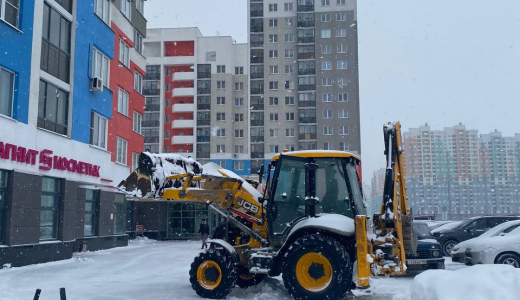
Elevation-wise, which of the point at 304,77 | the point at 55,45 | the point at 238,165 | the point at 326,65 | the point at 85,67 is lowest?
the point at 238,165

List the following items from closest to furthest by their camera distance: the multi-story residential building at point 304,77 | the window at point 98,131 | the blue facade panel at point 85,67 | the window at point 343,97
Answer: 1. the blue facade panel at point 85,67
2. the window at point 98,131
3. the multi-story residential building at point 304,77
4. the window at point 343,97

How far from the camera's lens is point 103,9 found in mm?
24188

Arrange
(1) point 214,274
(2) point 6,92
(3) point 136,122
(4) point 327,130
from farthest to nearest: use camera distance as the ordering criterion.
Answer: (4) point 327,130 → (3) point 136,122 → (2) point 6,92 → (1) point 214,274

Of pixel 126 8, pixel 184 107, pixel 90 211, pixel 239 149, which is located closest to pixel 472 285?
pixel 90 211

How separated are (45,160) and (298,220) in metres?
11.8

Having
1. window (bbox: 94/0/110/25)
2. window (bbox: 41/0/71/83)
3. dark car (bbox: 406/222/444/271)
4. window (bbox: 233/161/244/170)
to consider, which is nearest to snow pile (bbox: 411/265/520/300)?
dark car (bbox: 406/222/444/271)

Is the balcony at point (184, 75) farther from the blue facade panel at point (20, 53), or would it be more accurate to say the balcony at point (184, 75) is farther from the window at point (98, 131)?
the blue facade panel at point (20, 53)

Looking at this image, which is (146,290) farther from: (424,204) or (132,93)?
(424,204)

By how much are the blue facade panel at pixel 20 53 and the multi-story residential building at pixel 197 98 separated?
45.1m

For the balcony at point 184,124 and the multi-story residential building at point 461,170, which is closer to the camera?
the balcony at point 184,124

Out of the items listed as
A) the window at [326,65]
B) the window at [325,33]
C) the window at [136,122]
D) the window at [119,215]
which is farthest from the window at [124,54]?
the window at [325,33]

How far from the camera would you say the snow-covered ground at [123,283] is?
10367mm

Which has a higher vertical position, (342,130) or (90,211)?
(342,130)

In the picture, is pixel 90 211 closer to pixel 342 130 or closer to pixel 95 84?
pixel 95 84
